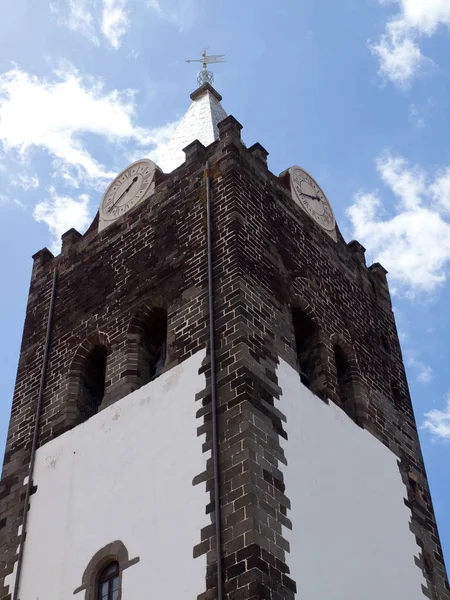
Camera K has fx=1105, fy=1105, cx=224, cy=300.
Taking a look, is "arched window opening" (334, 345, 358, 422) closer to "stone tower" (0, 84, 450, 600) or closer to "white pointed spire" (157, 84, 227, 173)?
"stone tower" (0, 84, 450, 600)

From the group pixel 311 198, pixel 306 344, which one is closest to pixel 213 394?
pixel 306 344

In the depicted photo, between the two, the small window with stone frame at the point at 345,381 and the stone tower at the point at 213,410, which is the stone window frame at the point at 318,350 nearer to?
the stone tower at the point at 213,410

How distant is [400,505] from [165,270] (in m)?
6.66

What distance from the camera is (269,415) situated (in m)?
18.9

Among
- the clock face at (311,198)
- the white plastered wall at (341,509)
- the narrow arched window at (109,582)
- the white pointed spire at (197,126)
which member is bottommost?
the narrow arched window at (109,582)

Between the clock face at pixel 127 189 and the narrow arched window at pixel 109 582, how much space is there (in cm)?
949

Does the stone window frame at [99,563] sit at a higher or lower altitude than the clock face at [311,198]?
lower

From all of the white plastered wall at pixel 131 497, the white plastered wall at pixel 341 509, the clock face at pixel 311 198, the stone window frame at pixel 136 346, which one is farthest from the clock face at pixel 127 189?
the white plastered wall at pixel 341 509

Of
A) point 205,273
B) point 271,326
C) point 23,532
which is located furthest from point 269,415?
point 23,532

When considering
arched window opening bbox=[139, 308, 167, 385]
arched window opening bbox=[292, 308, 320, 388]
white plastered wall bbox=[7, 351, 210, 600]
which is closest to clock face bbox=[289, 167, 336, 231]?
arched window opening bbox=[292, 308, 320, 388]

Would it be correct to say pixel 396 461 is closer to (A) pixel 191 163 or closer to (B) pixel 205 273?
Result: (B) pixel 205 273

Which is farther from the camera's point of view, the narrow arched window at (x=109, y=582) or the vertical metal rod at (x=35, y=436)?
the vertical metal rod at (x=35, y=436)

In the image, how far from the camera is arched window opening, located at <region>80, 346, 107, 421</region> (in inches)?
885

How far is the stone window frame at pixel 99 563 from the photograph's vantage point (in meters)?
18.3
